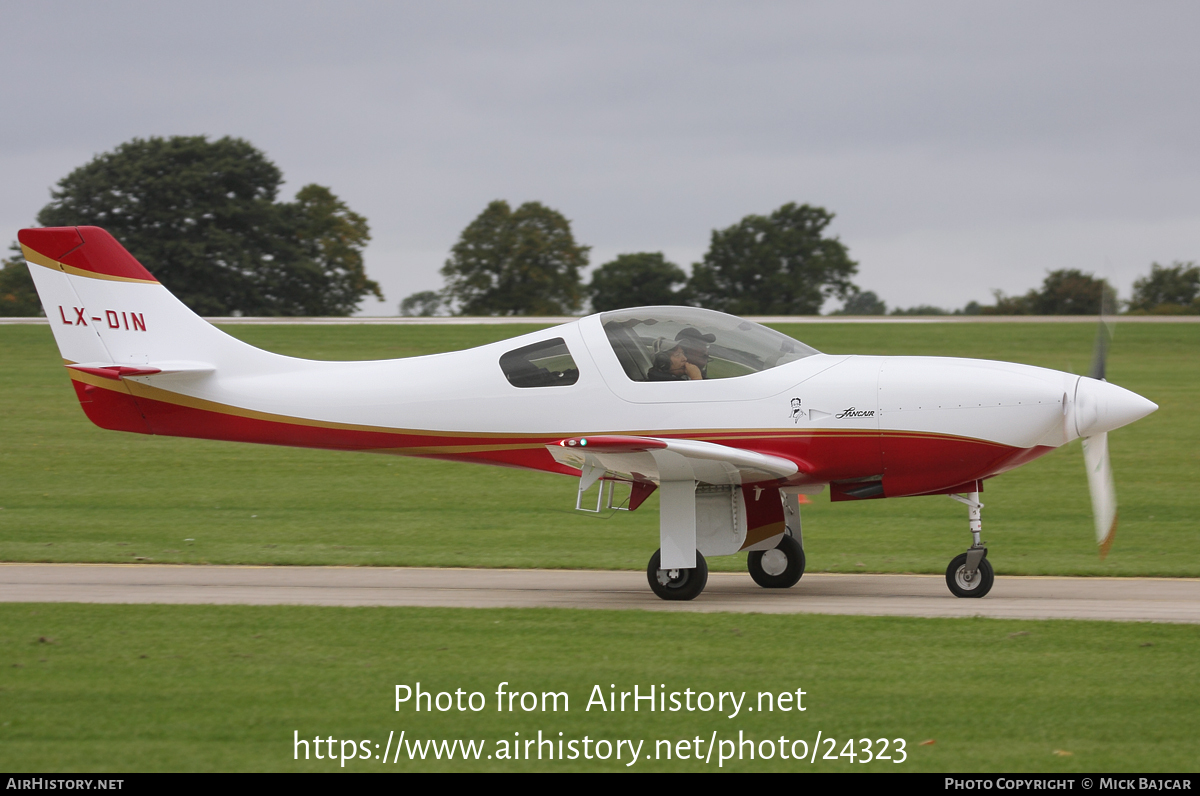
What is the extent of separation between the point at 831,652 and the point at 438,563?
5.28 metres

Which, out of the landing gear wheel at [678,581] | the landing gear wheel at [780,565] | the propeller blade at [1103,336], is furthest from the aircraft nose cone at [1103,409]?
the landing gear wheel at [678,581]

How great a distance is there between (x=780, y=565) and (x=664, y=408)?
194 centimetres

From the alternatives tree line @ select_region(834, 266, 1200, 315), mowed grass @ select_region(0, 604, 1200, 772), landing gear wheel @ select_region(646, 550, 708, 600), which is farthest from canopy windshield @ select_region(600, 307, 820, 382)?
tree line @ select_region(834, 266, 1200, 315)

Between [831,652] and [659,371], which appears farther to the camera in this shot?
[659,371]

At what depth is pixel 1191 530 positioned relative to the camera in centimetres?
1320

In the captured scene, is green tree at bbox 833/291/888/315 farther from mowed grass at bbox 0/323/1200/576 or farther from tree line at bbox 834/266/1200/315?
mowed grass at bbox 0/323/1200/576

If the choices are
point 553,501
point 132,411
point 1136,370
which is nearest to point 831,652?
point 132,411

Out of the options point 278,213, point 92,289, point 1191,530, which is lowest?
point 1191,530

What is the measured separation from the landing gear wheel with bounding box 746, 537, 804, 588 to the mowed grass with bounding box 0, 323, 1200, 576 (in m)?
1.04

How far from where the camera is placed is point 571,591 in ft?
33.9

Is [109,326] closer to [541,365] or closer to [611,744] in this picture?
[541,365]

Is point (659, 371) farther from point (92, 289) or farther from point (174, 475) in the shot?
point (174, 475)

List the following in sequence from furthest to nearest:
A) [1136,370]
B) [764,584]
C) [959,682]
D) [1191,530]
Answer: [1136,370] → [1191,530] → [764,584] → [959,682]

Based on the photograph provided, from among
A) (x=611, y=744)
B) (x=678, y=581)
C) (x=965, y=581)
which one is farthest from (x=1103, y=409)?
(x=611, y=744)
